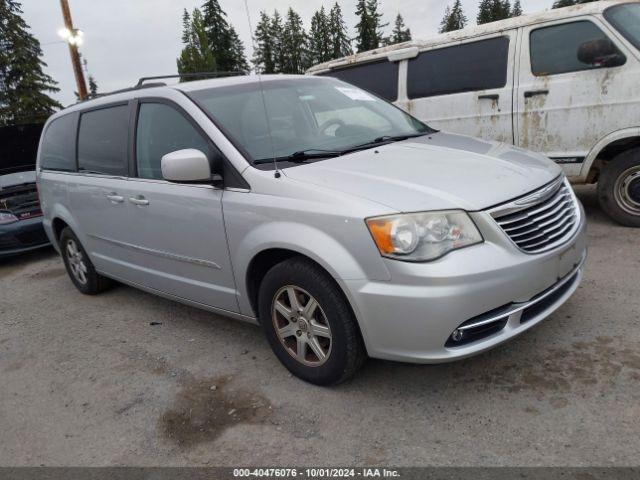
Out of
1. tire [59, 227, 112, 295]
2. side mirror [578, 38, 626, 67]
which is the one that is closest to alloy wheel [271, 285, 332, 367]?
tire [59, 227, 112, 295]

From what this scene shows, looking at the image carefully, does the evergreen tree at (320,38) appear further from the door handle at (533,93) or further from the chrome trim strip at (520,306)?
the chrome trim strip at (520,306)

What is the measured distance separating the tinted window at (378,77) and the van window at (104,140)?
3.18m

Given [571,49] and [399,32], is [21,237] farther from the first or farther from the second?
[399,32]

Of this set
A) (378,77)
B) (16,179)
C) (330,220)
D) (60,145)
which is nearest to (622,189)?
(378,77)

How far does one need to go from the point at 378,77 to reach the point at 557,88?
7.12ft

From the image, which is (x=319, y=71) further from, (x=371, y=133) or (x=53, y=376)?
(x=53, y=376)

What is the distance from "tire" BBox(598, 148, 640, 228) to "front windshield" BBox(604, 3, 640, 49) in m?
0.98

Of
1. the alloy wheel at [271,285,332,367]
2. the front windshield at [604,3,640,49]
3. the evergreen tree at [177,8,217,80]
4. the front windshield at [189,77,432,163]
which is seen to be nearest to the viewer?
the alloy wheel at [271,285,332,367]

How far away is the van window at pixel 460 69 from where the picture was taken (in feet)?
17.2

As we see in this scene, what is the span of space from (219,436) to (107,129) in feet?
8.82

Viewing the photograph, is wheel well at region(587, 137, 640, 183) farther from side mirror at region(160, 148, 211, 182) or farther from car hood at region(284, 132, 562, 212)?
side mirror at region(160, 148, 211, 182)

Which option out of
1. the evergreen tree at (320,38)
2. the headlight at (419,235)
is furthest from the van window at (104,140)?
the evergreen tree at (320,38)

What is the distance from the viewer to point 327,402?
9.03 feet

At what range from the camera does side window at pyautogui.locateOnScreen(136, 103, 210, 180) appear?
10.7 feet
